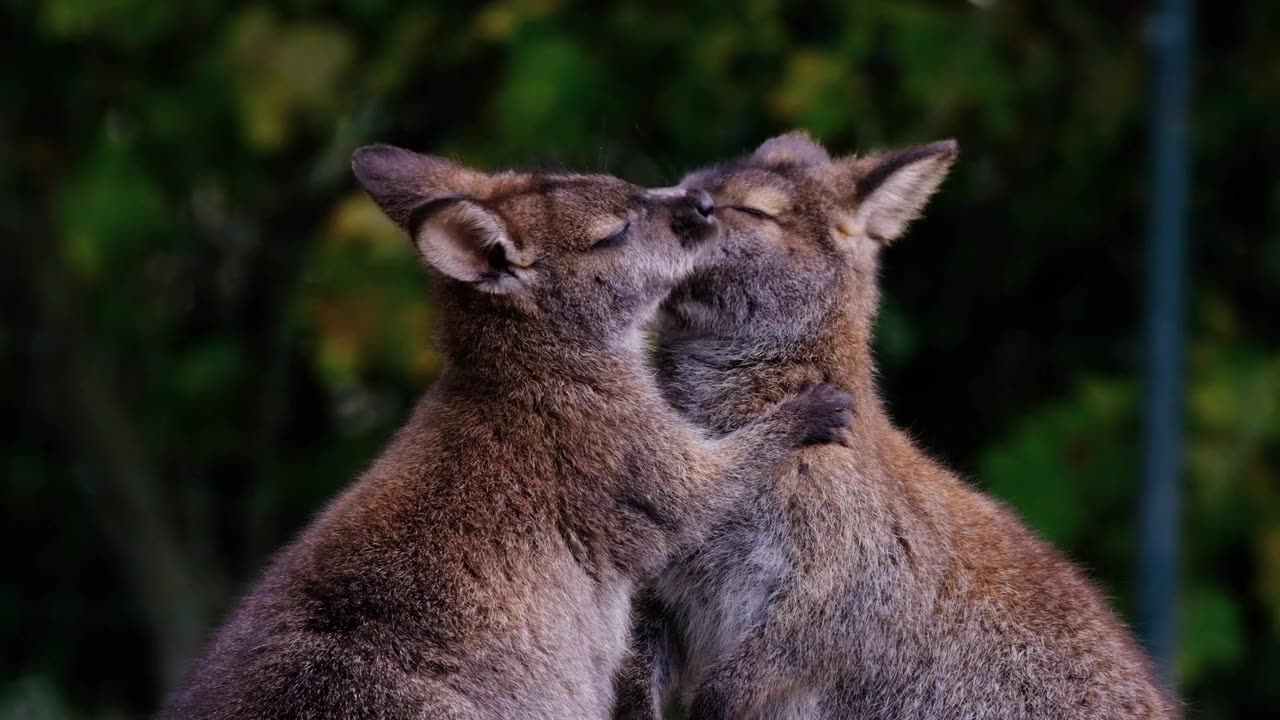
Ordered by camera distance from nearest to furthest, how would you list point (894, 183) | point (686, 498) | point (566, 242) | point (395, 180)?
point (686, 498)
point (395, 180)
point (566, 242)
point (894, 183)

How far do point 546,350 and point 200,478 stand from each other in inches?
273

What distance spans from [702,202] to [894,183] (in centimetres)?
62

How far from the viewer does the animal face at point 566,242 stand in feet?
14.5

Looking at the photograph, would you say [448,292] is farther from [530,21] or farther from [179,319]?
[179,319]

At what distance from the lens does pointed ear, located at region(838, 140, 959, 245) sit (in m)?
4.79

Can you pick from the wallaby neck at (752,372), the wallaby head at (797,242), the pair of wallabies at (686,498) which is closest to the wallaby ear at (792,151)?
the wallaby head at (797,242)

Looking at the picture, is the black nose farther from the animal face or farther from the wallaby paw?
the wallaby paw

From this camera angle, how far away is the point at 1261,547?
7.99 meters

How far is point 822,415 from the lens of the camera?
4.44 m

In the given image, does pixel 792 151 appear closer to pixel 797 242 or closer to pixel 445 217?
pixel 797 242

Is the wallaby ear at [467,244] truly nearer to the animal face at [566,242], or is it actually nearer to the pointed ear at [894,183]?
the animal face at [566,242]

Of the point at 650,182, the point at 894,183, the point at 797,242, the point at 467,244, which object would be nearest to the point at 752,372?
the point at 797,242

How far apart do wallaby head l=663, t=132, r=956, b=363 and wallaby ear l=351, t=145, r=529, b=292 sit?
49cm

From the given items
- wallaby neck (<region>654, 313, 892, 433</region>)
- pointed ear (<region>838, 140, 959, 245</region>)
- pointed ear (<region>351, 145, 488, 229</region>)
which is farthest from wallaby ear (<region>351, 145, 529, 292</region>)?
pointed ear (<region>838, 140, 959, 245</region>)
